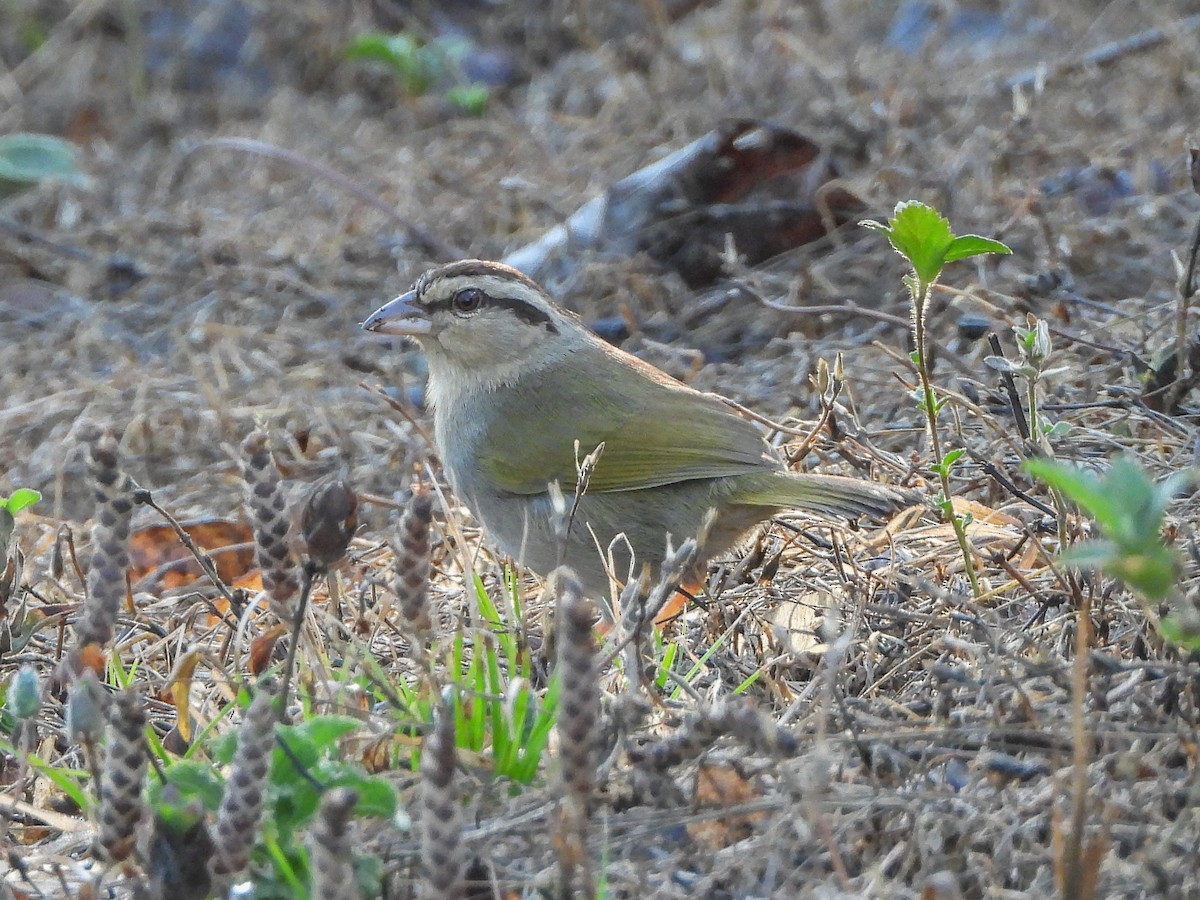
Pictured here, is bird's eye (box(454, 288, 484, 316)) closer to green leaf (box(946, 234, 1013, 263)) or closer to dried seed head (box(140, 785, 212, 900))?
green leaf (box(946, 234, 1013, 263))

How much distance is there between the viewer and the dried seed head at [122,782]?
7.62 feet

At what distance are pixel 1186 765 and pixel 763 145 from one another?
4.43 metres

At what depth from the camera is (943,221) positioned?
130 inches

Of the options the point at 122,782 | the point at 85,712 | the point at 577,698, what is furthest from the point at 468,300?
the point at 577,698

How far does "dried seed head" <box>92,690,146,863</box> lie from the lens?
2.32 meters

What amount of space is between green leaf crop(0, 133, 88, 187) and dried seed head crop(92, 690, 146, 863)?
5.89 meters

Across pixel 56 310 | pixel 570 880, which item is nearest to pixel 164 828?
pixel 570 880

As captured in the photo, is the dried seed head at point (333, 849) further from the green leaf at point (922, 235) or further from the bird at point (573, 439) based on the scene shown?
the bird at point (573, 439)

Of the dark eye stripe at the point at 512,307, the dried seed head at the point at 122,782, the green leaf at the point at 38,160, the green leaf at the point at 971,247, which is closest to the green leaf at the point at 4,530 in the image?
the dried seed head at the point at 122,782

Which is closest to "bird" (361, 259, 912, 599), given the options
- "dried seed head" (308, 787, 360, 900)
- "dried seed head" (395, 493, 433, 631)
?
"dried seed head" (395, 493, 433, 631)

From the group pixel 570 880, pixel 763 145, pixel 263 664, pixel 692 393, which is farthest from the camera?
pixel 763 145

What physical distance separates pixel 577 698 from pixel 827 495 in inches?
78.6

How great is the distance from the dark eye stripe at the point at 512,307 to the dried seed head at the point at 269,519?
2349mm

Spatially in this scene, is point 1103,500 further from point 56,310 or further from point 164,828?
point 56,310
